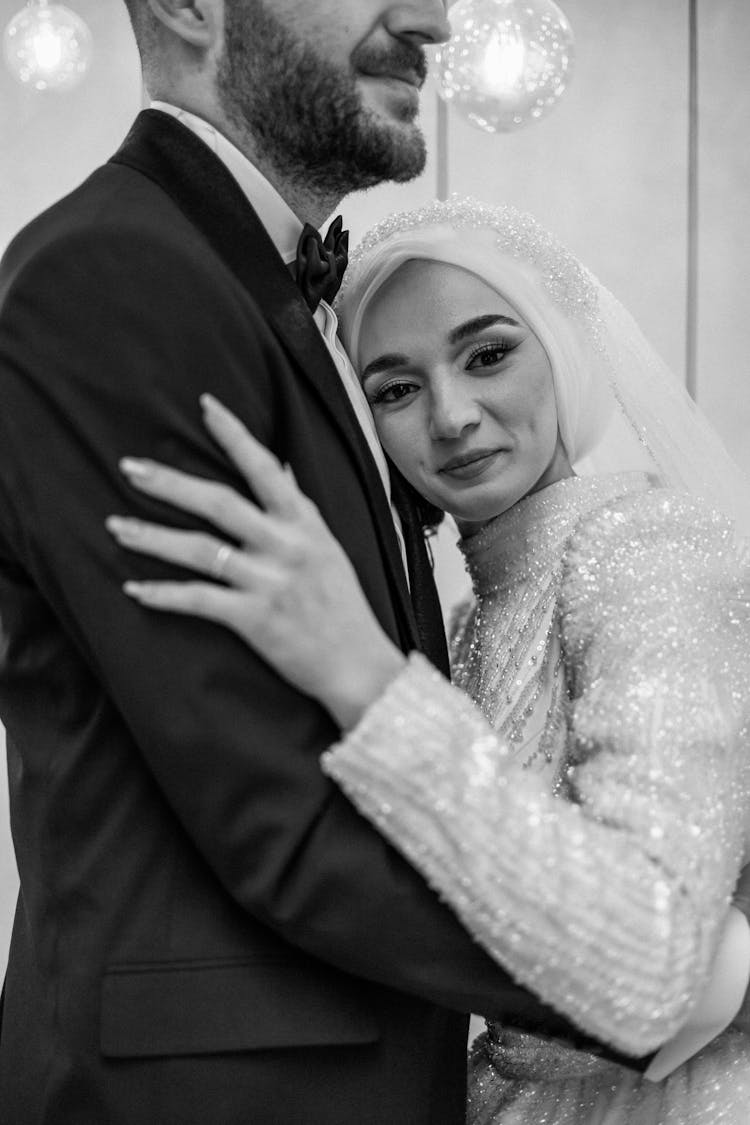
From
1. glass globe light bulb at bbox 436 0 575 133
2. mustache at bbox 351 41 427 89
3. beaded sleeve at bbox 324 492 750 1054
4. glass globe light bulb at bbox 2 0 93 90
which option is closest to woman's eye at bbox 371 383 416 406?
mustache at bbox 351 41 427 89

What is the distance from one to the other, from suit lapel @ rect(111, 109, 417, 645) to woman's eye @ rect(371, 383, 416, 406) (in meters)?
0.38

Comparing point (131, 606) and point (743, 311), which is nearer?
point (131, 606)

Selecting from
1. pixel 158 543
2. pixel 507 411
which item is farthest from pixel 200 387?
pixel 507 411

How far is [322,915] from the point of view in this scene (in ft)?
3.28

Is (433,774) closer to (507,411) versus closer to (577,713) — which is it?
(577,713)

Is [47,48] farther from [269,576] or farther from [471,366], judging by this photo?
[269,576]

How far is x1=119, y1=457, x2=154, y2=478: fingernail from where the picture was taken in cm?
96

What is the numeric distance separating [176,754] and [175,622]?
0.09m

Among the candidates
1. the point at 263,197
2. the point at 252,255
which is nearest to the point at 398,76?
the point at 263,197

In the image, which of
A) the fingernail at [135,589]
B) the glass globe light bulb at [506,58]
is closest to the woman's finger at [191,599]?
the fingernail at [135,589]

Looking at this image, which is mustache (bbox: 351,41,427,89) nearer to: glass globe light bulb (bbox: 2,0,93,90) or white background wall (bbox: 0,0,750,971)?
→ glass globe light bulb (bbox: 2,0,93,90)

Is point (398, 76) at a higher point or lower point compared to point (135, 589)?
higher

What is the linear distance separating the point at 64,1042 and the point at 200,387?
51 centimetres

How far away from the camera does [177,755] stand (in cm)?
98
